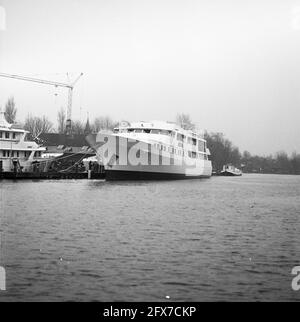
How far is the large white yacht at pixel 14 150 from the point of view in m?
63.8

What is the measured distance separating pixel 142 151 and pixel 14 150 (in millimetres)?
20239

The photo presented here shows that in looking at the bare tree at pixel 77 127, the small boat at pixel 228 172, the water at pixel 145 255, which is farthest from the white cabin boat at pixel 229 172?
the water at pixel 145 255

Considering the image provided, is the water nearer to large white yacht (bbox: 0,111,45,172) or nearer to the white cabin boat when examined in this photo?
large white yacht (bbox: 0,111,45,172)

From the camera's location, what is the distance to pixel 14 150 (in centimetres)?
6525

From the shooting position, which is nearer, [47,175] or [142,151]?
[142,151]

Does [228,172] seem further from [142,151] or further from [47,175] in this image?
[142,151]

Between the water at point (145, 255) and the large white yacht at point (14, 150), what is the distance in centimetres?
4005

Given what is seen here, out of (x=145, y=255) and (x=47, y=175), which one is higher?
(x=47, y=175)

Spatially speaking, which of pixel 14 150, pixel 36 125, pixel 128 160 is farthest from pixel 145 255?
pixel 36 125

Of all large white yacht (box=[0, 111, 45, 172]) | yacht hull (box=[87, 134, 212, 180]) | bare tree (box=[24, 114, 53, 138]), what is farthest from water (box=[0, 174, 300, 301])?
bare tree (box=[24, 114, 53, 138])

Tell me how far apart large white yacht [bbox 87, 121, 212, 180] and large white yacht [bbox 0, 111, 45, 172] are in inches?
467

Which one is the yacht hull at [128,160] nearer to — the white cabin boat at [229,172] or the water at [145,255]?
the water at [145,255]

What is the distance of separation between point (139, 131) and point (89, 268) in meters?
49.8
